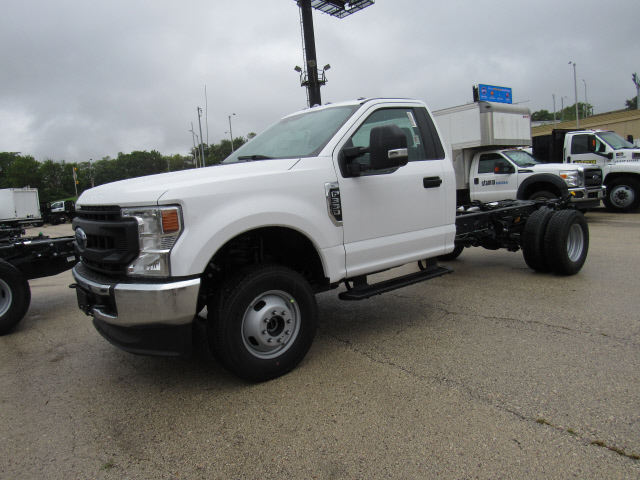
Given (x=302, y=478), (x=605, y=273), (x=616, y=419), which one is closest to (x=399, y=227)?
(x=616, y=419)

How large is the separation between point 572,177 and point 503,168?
1598 mm

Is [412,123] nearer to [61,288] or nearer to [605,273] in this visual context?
[605,273]

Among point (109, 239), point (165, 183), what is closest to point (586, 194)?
point (165, 183)

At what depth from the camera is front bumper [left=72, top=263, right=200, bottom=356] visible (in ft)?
9.20

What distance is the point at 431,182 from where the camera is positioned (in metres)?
4.26

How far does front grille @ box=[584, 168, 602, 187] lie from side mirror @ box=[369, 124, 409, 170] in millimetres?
9822

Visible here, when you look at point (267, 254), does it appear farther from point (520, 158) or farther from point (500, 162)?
point (520, 158)

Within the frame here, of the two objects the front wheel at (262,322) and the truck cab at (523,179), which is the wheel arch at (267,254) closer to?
the front wheel at (262,322)

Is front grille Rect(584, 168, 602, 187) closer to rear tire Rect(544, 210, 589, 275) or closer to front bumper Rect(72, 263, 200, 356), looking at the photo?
rear tire Rect(544, 210, 589, 275)

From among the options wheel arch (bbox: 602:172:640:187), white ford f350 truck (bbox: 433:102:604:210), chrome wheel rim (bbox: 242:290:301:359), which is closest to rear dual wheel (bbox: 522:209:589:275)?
chrome wheel rim (bbox: 242:290:301:359)

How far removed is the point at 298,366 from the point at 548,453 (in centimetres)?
181

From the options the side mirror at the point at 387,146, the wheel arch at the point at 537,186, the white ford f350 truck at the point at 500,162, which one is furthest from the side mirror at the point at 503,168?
the side mirror at the point at 387,146

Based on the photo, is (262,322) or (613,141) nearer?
(262,322)

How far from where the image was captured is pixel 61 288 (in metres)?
7.55
